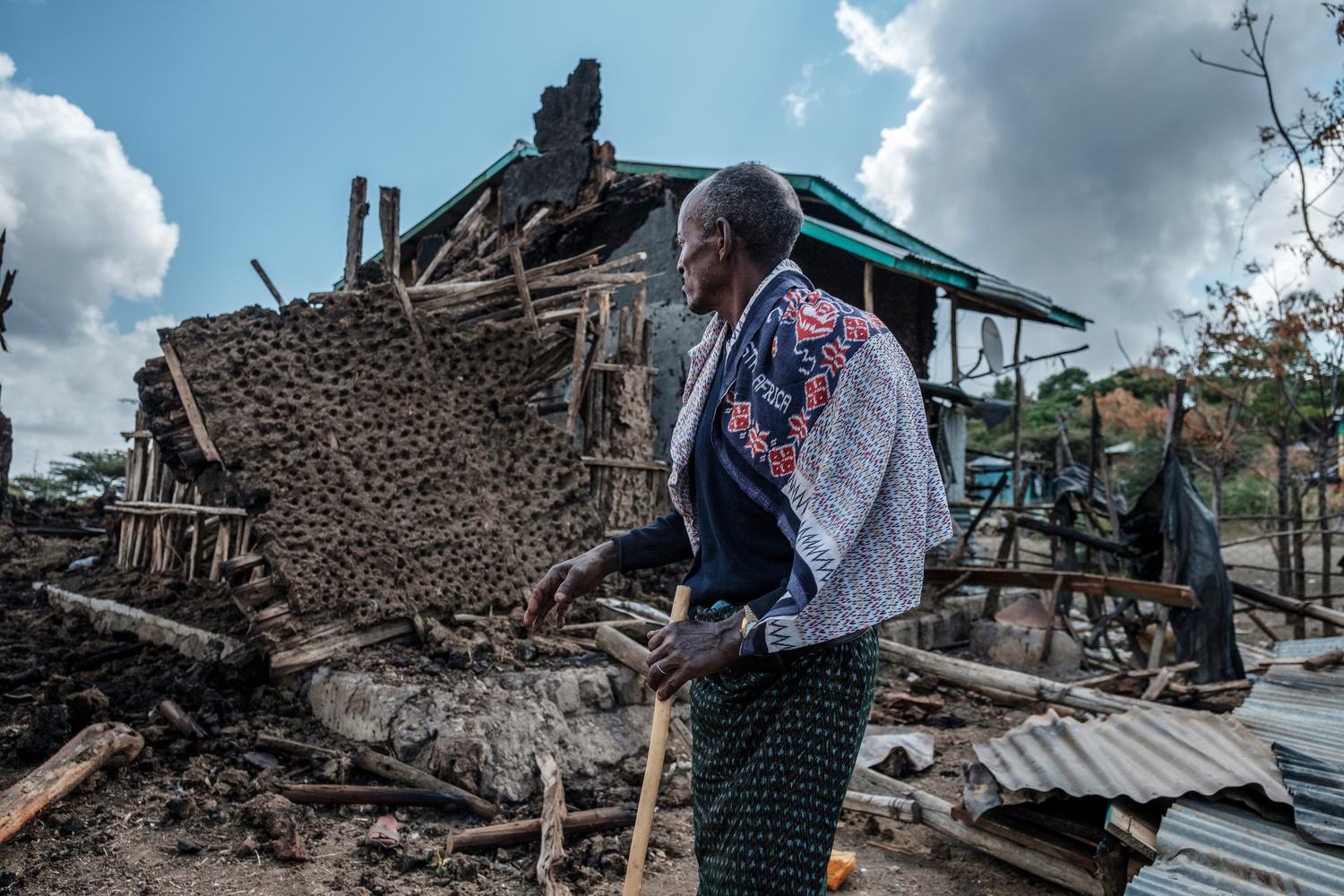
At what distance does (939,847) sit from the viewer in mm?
3928

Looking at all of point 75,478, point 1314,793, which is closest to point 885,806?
point 1314,793

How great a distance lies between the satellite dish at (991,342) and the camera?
40.8ft

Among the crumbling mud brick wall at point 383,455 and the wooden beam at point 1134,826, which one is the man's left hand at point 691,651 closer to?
the wooden beam at point 1134,826

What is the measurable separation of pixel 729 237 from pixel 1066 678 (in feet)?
26.3

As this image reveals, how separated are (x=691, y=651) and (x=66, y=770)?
3657mm

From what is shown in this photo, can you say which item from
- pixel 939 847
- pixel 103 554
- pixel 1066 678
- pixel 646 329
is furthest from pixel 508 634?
pixel 103 554

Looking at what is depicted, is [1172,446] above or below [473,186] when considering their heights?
below

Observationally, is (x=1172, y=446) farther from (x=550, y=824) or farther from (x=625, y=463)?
(x=550, y=824)

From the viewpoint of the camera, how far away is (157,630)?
6.07 meters

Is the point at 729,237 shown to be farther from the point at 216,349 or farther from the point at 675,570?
the point at 675,570

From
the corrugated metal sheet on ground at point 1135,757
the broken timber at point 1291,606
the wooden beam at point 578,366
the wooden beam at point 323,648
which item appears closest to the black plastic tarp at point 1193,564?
the broken timber at point 1291,606

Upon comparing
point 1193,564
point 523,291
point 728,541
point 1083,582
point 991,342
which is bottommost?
point 1083,582

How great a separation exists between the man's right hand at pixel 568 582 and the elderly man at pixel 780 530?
283mm

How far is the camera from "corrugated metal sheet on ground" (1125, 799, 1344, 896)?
7.35ft
